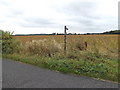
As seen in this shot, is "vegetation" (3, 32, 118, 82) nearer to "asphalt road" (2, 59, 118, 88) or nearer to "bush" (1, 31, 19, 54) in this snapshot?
"bush" (1, 31, 19, 54)

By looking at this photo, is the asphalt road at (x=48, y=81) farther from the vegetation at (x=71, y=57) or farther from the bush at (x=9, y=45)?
the bush at (x=9, y=45)

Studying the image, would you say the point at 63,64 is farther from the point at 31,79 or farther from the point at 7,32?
the point at 7,32

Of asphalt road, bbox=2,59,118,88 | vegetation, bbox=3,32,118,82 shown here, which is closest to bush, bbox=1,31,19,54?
vegetation, bbox=3,32,118,82

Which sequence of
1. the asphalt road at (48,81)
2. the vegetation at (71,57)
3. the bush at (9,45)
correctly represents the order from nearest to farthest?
the asphalt road at (48,81)
the vegetation at (71,57)
the bush at (9,45)

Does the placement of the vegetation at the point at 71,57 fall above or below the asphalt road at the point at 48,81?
above

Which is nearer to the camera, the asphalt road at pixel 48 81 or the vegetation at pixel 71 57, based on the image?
the asphalt road at pixel 48 81

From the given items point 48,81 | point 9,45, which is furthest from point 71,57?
point 9,45

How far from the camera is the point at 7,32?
51.8ft

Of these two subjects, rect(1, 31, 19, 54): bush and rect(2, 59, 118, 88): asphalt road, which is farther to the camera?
rect(1, 31, 19, 54): bush

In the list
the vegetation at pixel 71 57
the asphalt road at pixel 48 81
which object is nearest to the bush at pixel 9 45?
the vegetation at pixel 71 57

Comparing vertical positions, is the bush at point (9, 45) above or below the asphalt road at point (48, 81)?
above

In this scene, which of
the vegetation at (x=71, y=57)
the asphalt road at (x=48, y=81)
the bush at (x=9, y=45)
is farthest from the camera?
the bush at (x=9, y=45)

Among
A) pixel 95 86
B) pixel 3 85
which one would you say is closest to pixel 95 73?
pixel 95 86

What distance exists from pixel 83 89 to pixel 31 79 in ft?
7.22
